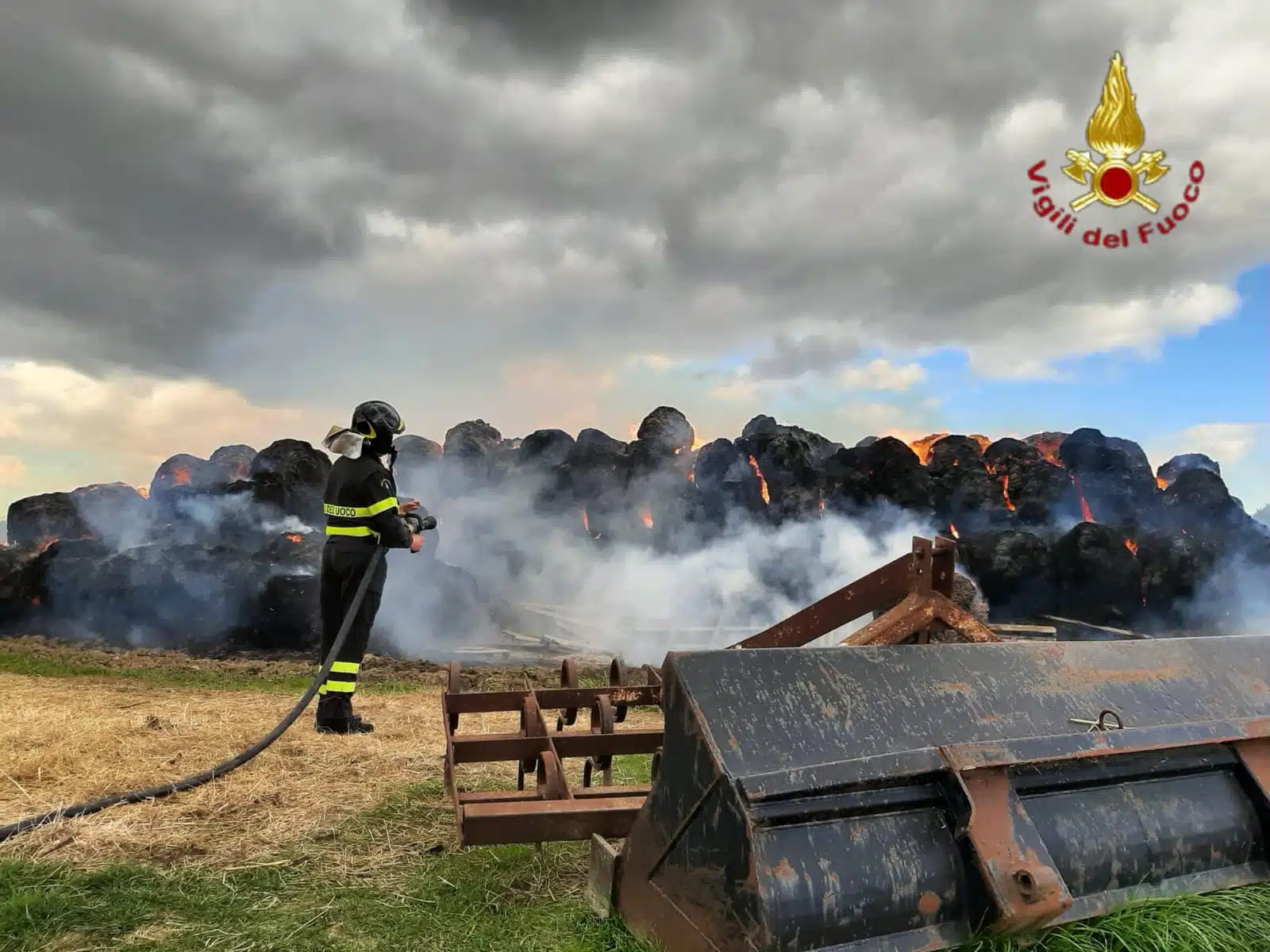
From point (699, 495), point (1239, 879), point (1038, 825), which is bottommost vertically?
point (1239, 879)

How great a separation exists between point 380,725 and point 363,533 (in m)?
1.58

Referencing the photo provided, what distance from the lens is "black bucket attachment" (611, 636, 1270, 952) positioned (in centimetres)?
229

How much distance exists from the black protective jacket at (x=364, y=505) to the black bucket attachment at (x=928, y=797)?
13.8 feet

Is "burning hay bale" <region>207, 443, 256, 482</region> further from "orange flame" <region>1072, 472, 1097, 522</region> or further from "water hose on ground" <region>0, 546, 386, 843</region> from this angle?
"orange flame" <region>1072, 472, 1097, 522</region>

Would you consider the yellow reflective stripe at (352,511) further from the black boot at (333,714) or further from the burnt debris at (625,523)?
the burnt debris at (625,523)

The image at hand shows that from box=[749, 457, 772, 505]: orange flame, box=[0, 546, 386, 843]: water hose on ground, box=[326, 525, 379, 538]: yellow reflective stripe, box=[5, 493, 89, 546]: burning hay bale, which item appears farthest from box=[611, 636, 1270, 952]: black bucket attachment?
box=[5, 493, 89, 546]: burning hay bale

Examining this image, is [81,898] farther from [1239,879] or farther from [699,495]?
[699,495]

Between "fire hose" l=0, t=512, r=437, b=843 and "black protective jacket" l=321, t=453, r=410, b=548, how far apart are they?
0.17 meters

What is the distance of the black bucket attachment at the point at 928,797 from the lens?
229cm

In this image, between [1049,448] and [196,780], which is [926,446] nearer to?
[1049,448]

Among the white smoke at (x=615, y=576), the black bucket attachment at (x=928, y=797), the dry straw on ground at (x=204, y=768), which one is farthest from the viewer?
the white smoke at (x=615, y=576)

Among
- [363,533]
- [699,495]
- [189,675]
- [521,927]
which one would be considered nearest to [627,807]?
[521,927]

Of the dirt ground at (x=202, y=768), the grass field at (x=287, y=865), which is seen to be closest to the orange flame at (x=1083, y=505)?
the dirt ground at (x=202, y=768)

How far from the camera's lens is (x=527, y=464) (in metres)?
21.1
